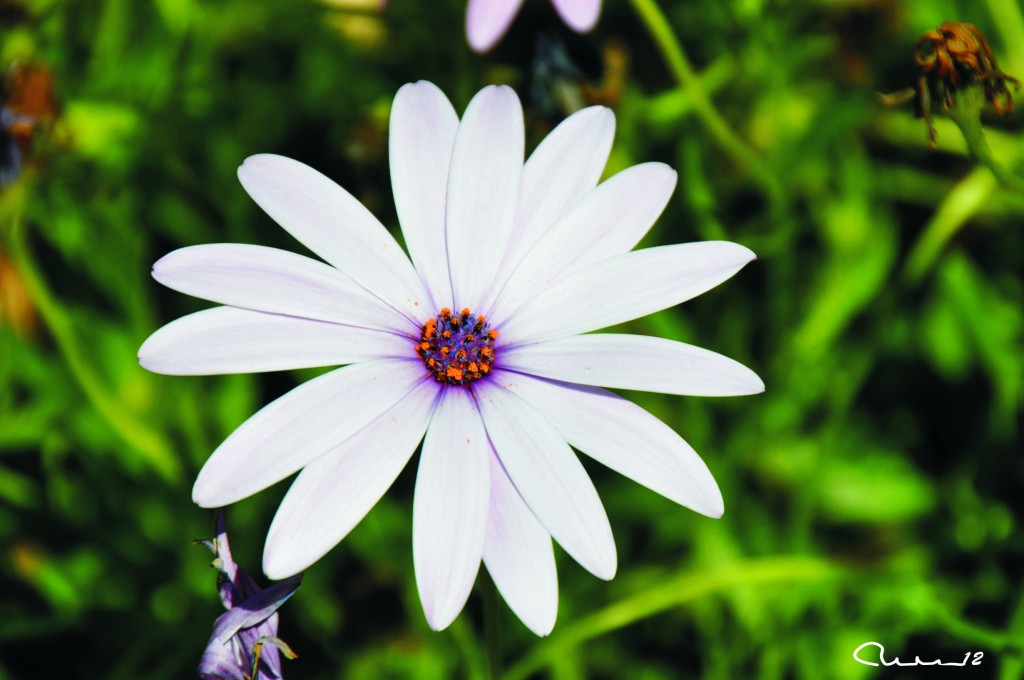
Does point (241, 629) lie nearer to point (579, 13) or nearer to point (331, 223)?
point (331, 223)

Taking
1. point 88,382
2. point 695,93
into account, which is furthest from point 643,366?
point 88,382

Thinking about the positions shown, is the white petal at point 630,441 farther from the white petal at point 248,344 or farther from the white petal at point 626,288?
the white petal at point 248,344

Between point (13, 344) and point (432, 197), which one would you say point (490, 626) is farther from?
point (13, 344)

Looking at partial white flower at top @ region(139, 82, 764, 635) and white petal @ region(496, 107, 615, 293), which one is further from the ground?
white petal @ region(496, 107, 615, 293)

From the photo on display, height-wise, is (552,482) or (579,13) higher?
(579,13)

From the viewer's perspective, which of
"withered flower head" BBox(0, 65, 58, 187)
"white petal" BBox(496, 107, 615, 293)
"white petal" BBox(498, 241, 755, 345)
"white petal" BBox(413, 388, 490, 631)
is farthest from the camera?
Answer: "withered flower head" BBox(0, 65, 58, 187)

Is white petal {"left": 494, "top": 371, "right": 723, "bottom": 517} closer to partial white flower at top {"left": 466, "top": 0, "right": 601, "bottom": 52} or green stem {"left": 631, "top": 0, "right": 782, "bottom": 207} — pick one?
partial white flower at top {"left": 466, "top": 0, "right": 601, "bottom": 52}

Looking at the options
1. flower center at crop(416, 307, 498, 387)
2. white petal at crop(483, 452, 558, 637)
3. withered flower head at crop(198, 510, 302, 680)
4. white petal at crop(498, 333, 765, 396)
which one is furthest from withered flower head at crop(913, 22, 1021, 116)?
withered flower head at crop(198, 510, 302, 680)
